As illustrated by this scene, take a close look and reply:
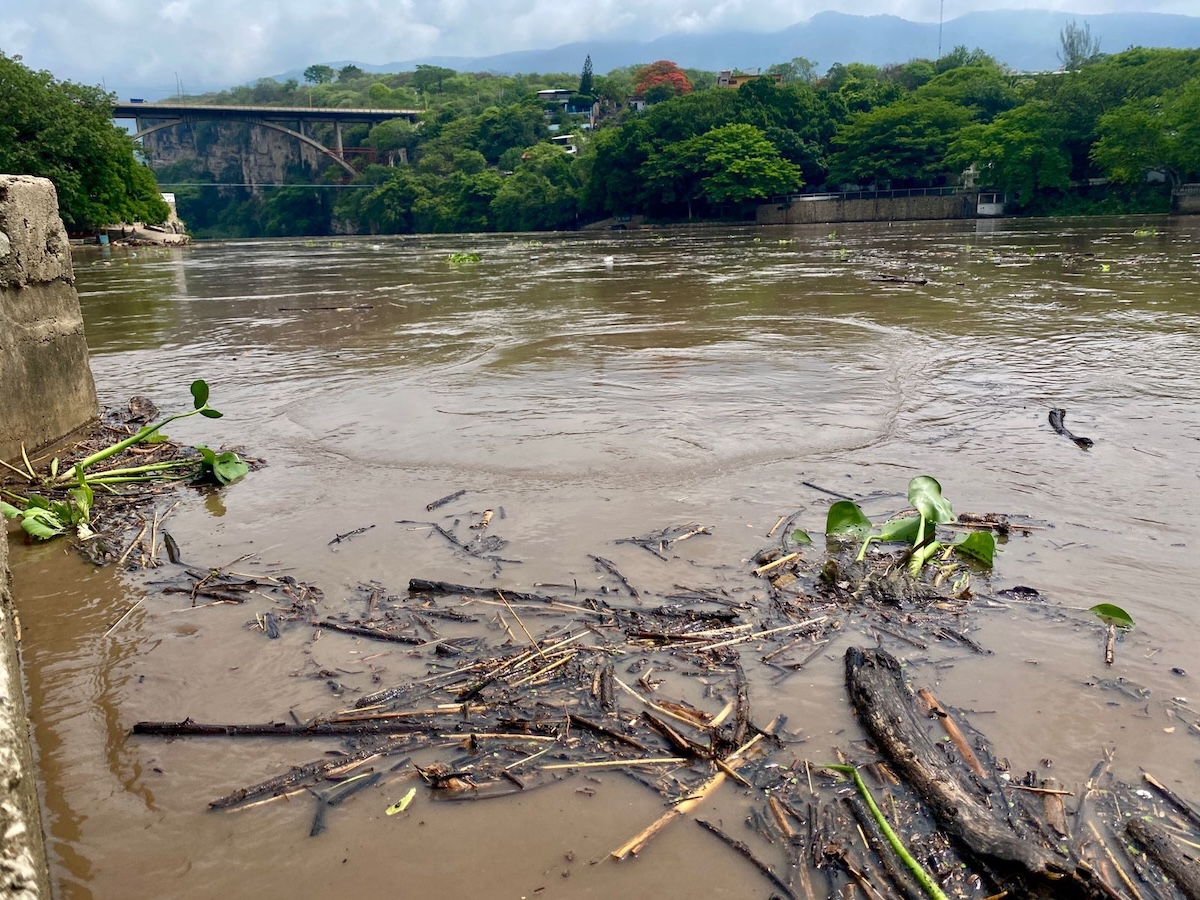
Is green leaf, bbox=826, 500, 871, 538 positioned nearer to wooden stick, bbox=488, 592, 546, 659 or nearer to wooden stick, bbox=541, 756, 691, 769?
wooden stick, bbox=488, 592, 546, 659

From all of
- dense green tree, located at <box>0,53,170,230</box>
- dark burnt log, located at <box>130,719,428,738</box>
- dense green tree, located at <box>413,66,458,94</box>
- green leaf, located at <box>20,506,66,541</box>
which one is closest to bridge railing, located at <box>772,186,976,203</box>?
dense green tree, located at <box>0,53,170,230</box>

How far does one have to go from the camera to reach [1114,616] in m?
2.75

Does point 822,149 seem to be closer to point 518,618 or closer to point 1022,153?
point 1022,153

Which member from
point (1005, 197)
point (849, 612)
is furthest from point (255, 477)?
point (1005, 197)

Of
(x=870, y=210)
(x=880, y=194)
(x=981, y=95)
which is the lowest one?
(x=870, y=210)

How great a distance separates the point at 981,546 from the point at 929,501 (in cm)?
27

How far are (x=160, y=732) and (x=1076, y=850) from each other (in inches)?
90.9

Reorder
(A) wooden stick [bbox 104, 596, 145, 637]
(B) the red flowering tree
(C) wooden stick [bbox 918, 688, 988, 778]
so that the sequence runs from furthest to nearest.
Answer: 1. (B) the red flowering tree
2. (A) wooden stick [bbox 104, 596, 145, 637]
3. (C) wooden stick [bbox 918, 688, 988, 778]

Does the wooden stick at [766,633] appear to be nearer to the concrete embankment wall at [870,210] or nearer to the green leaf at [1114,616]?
the green leaf at [1114,616]

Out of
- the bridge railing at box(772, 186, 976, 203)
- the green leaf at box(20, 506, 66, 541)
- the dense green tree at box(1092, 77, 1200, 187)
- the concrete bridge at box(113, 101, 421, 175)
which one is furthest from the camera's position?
the concrete bridge at box(113, 101, 421, 175)

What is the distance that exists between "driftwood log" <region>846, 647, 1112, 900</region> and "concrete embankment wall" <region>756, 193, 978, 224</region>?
63.8 m

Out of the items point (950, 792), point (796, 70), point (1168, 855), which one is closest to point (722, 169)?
point (950, 792)

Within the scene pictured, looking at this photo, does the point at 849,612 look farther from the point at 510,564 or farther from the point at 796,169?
the point at 796,169

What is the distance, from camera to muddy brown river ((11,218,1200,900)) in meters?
1.97
